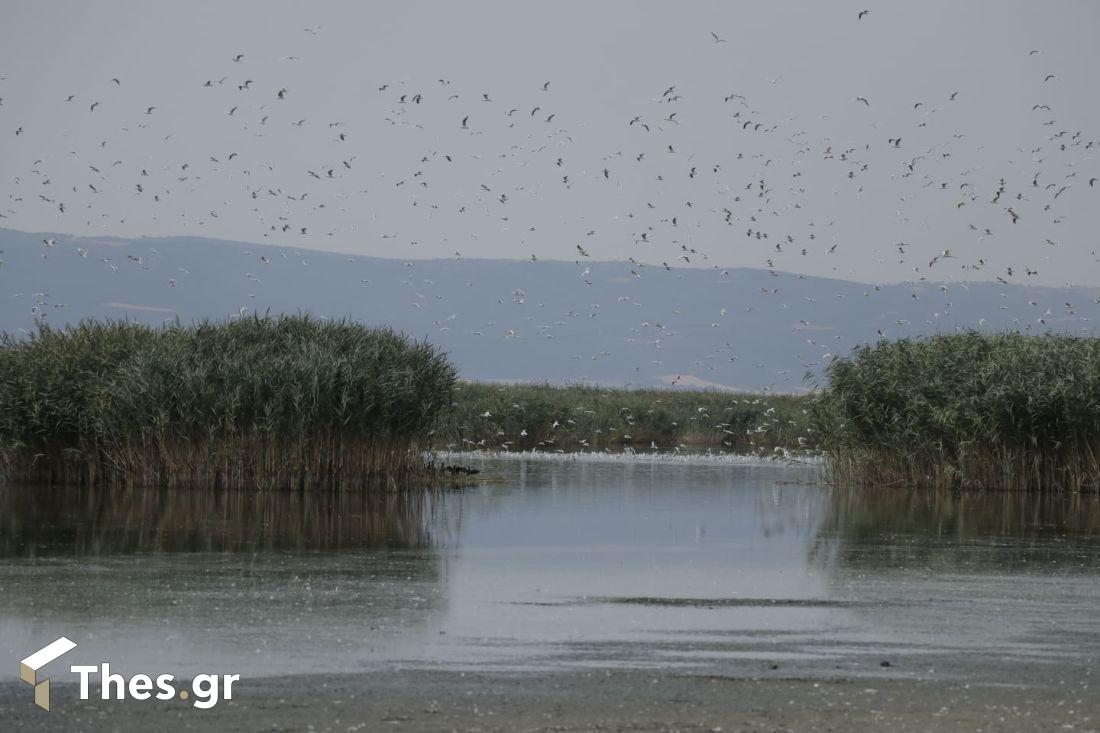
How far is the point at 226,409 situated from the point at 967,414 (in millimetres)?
13945

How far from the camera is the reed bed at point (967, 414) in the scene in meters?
29.8

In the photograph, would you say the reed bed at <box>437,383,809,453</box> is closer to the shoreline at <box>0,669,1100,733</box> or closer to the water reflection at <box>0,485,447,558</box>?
the water reflection at <box>0,485,447,558</box>

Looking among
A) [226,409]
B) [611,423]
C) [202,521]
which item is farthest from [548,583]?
[611,423]

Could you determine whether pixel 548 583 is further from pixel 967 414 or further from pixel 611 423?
pixel 611 423

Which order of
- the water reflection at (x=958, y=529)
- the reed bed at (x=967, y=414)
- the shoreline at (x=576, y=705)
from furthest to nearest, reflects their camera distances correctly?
1. the reed bed at (x=967, y=414)
2. the water reflection at (x=958, y=529)
3. the shoreline at (x=576, y=705)

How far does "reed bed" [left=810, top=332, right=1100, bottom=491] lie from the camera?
29.8 m

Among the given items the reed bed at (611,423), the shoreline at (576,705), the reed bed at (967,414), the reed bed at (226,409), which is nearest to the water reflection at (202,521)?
the reed bed at (226,409)

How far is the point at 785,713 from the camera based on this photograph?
29.0 ft

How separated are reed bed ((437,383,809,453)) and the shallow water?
18.3 meters

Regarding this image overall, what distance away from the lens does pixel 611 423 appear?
49.2 metres

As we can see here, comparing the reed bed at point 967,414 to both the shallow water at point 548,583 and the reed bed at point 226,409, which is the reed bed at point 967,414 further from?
the reed bed at point 226,409

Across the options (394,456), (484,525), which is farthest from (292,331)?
(484,525)

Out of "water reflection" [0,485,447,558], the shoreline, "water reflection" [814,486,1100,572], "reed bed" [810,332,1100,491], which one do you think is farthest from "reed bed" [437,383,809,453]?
the shoreline

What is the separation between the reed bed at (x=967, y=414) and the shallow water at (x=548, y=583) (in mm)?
3094
